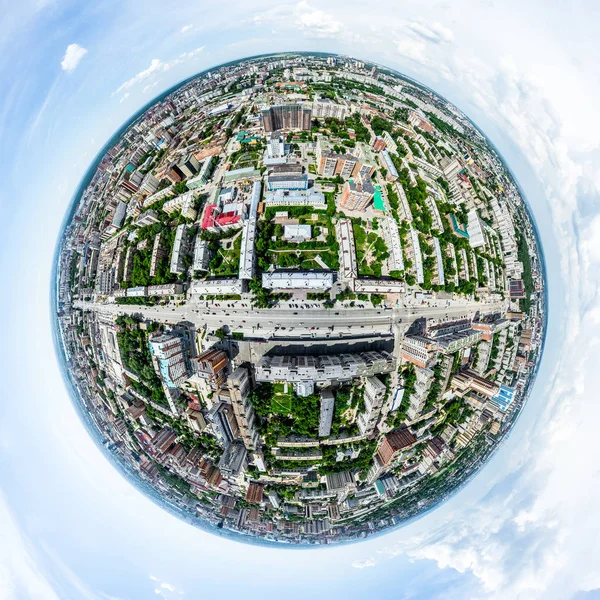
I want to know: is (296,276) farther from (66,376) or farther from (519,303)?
(66,376)

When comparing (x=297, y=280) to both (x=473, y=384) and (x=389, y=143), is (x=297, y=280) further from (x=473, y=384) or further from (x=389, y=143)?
(x=389, y=143)

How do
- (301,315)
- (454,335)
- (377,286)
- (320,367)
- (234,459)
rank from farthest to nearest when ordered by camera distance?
1. (454,335)
2. (234,459)
3. (301,315)
4. (377,286)
5. (320,367)

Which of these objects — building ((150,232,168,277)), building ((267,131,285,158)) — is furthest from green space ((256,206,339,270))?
building ((150,232,168,277))

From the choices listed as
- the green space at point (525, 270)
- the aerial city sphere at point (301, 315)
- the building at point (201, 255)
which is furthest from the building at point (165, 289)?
the green space at point (525, 270)

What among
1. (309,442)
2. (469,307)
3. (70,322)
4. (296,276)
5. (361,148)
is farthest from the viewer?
(70,322)

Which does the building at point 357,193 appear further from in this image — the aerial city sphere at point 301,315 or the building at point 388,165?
the building at point 388,165

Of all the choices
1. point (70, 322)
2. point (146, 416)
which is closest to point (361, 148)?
point (146, 416)

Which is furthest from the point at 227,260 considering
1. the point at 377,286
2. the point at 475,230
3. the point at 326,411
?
the point at 475,230
